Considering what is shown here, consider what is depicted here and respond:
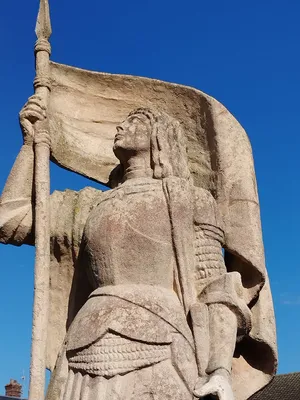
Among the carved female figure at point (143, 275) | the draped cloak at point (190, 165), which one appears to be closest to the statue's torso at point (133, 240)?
the carved female figure at point (143, 275)

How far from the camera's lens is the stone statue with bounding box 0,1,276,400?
573 cm

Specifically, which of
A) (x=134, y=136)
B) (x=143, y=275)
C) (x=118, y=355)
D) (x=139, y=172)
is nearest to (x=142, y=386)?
(x=118, y=355)

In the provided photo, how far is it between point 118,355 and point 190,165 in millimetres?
2447

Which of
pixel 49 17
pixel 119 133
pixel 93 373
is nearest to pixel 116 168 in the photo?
pixel 119 133

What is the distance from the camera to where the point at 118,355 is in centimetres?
566

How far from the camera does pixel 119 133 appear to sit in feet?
22.7

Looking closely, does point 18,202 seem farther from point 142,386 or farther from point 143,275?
point 142,386

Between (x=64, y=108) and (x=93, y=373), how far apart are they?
10.6ft

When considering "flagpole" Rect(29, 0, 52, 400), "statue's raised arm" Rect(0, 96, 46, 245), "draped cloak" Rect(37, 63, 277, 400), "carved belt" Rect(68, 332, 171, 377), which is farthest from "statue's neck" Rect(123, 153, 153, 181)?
"carved belt" Rect(68, 332, 171, 377)

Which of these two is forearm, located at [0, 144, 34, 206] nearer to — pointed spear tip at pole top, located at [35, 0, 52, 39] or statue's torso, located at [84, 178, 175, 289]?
statue's torso, located at [84, 178, 175, 289]

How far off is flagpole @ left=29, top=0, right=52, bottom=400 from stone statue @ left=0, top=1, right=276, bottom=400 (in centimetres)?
10

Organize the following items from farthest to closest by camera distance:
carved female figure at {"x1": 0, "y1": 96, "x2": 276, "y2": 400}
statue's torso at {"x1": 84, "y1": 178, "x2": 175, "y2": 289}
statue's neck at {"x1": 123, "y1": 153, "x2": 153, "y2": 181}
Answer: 1. statue's neck at {"x1": 123, "y1": 153, "x2": 153, "y2": 181}
2. statue's torso at {"x1": 84, "y1": 178, "x2": 175, "y2": 289}
3. carved female figure at {"x1": 0, "y1": 96, "x2": 276, "y2": 400}

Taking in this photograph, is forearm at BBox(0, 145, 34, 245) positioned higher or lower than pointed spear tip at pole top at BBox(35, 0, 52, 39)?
lower

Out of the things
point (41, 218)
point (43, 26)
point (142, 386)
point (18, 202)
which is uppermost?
point (43, 26)
